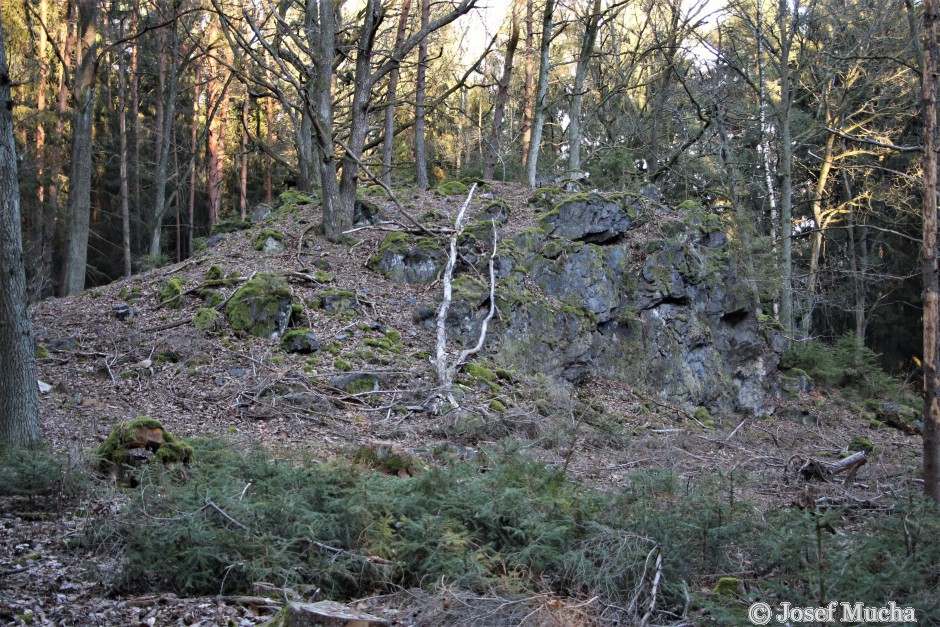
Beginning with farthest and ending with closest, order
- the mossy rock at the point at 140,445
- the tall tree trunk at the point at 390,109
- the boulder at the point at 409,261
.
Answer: the tall tree trunk at the point at 390,109 < the boulder at the point at 409,261 < the mossy rock at the point at 140,445

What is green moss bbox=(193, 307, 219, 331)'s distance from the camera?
1095 centimetres

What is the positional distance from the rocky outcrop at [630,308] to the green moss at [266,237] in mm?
4236

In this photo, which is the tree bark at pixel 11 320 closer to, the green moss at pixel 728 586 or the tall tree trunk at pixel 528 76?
the green moss at pixel 728 586

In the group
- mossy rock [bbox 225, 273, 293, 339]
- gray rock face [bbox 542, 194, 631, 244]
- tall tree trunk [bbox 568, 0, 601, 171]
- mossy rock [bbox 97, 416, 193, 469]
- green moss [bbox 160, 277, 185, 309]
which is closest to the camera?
mossy rock [bbox 97, 416, 193, 469]

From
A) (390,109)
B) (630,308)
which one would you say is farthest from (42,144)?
(630,308)

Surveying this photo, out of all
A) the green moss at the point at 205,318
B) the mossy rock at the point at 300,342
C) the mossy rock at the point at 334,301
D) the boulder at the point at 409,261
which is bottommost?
the mossy rock at the point at 300,342

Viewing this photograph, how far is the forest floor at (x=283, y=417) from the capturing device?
429 cm

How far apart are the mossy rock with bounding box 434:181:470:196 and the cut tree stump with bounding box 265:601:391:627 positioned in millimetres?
14290

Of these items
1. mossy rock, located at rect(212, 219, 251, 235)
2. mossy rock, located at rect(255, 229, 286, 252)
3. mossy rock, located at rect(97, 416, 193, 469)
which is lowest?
mossy rock, located at rect(97, 416, 193, 469)

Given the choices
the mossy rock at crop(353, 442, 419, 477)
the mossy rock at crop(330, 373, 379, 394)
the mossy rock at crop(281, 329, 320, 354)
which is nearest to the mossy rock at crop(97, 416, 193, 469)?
the mossy rock at crop(353, 442, 419, 477)

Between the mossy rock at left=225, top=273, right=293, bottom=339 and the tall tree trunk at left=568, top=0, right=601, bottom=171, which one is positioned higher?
the tall tree trunk at left=568, top=0, right=601, bottom=171

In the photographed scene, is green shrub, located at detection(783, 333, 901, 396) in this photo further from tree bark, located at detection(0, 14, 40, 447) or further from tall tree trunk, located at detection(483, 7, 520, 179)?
tree bark, located at detection(0, 14, 40, 447)

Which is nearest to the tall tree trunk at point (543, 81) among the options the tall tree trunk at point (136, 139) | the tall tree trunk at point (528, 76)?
the tall tree trunk at point (528, 76)

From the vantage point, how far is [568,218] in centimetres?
1479
